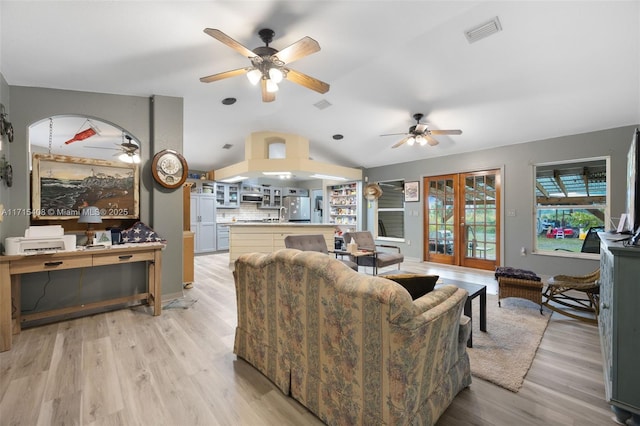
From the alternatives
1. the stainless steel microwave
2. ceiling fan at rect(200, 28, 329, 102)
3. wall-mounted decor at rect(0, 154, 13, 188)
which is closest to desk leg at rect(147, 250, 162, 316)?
wall-mounted decor at rect(0, 154, 13, 188)

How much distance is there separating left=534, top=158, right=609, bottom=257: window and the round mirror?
6720 mm

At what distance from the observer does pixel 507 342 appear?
253 centimetres

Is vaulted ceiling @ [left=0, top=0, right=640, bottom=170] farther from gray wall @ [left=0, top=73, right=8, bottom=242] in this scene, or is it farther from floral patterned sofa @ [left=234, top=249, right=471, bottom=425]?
floral patterned sofa @ [left=234, top=249, right=471, bottom=425]

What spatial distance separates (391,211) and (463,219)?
2004 millimetres

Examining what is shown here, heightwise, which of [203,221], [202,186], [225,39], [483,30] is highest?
[483,30]

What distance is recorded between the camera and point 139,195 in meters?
3.61

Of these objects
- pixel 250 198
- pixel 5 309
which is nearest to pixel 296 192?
pixel 250 198

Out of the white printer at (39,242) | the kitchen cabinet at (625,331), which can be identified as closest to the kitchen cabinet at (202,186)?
the white printer at (39,242)

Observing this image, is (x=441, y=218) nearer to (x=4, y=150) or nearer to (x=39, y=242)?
(x=39, y=242)

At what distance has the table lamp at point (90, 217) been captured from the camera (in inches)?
119

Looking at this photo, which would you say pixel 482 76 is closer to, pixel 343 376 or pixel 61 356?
pixel 343 376

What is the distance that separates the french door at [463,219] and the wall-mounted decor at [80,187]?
5.90 metres

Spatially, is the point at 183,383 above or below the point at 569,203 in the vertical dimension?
below

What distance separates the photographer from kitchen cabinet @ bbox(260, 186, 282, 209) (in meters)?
9.45
